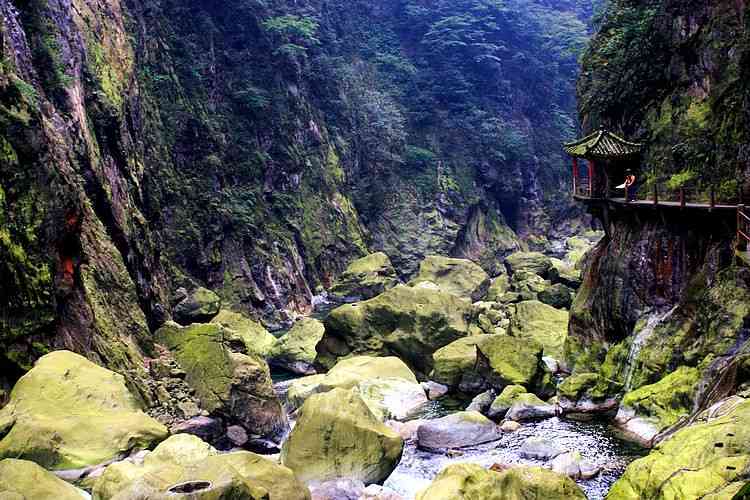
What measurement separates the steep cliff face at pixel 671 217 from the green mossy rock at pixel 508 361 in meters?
1.98

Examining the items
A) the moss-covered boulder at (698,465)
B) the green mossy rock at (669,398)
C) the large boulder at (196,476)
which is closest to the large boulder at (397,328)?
the green mossy rock at (669,398)

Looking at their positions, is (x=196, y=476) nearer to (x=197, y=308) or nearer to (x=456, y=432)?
(x=456, y=432)

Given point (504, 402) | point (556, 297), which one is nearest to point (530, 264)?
point (556, 297)

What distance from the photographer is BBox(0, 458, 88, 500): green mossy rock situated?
9.15 meters

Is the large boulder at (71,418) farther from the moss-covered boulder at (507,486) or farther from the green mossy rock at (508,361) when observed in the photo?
the green mossy rock at (508,361)

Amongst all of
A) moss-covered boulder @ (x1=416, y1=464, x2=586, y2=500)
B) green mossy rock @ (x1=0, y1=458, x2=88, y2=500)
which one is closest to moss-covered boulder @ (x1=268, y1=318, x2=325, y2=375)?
moss-covered boulder @ (x1=416, y1=464, x2=586, y2=500)

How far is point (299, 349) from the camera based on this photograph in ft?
86.3

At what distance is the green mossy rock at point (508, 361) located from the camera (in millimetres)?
19766

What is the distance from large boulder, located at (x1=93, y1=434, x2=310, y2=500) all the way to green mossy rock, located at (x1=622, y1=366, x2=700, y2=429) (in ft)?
27.9

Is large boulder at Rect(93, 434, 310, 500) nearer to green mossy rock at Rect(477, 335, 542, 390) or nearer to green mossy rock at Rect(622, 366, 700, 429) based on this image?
green mossy rock at Rect(622, 366, 700, 429)

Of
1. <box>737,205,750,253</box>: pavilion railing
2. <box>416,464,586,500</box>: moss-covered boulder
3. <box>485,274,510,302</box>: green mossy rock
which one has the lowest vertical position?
<box>485,274,510,302</box>: green mossy rock

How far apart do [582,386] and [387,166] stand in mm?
34233

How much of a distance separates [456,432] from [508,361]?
14.1 ft

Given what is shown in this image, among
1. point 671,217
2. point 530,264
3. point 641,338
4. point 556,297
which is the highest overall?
point 671,217
